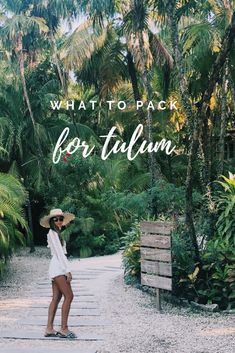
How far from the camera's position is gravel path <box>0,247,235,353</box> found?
17.2ft

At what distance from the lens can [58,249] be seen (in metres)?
5.56

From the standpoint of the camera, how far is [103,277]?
31.3ft

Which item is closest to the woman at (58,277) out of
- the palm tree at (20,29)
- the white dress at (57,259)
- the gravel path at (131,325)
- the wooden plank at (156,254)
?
the white dress at (57,259)

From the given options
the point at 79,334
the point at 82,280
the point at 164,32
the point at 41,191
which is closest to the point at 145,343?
the point at 79,334

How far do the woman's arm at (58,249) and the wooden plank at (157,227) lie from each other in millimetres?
1916

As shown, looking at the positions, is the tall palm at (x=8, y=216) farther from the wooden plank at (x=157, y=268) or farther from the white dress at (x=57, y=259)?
the white dress at (x=57, y=259)

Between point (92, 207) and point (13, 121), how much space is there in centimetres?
388

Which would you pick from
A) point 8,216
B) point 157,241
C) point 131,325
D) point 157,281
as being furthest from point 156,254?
point 8,216

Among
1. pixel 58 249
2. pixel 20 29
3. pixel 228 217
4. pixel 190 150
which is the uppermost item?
pixel 20 29

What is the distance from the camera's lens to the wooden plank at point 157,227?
7035 millimetres

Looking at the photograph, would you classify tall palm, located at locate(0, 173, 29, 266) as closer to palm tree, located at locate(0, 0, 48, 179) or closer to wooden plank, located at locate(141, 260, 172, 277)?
wooden plank, located at locate(141, 260, 172, 277)

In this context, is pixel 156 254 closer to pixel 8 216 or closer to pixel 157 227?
pixel 157 227

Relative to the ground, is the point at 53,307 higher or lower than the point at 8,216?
lower

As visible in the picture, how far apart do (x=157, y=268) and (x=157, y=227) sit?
563 mm
